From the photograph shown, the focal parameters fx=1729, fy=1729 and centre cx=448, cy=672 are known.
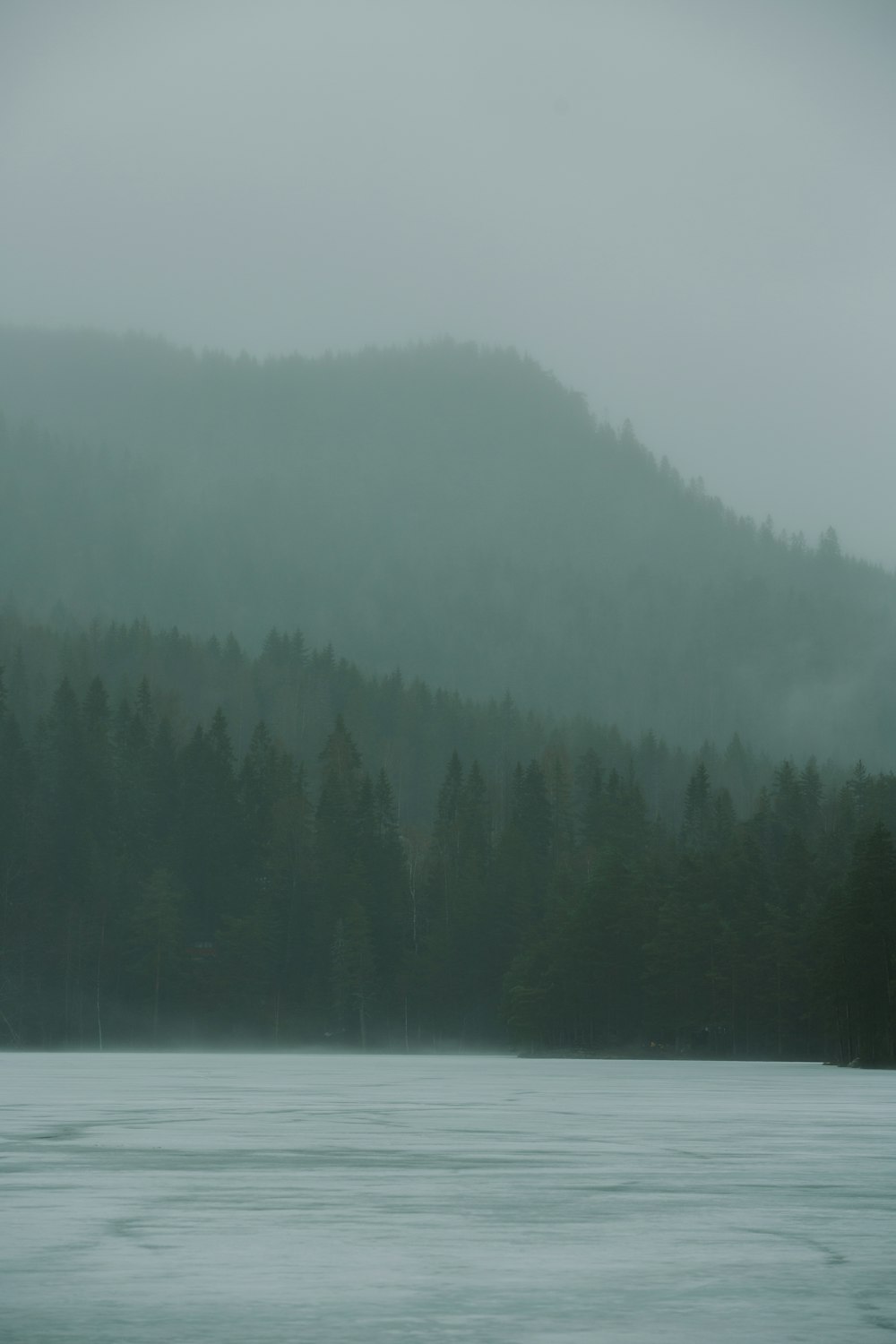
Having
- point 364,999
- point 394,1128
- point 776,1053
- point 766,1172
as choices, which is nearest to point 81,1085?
point 394,1128

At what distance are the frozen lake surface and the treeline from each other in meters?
89.4

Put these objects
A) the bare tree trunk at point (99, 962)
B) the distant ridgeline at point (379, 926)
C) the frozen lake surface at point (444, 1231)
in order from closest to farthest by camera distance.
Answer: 1. the frozen lake surface at point (444, 1231)
2. the distant ridgeline at point (379, 926)
3. the bare tree trunk at point (99, 962)

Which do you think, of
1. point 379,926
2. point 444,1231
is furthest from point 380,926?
point 444,1231

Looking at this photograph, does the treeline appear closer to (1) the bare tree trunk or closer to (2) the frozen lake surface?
(1) the bare tree trunk

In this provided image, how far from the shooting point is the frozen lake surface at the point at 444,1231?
11.1m

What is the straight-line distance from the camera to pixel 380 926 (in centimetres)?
18262

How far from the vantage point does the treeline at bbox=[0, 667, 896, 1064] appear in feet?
428

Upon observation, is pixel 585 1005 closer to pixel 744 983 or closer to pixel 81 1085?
pixel 744 983

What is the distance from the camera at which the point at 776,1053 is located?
122m

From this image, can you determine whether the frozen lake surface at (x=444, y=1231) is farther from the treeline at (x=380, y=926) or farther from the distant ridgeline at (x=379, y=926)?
the treeline at (x=380, y=926)

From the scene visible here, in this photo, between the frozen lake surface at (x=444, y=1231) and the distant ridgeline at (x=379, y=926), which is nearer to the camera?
the frozen lake surface at (x=444, y=1231)

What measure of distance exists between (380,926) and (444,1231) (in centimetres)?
16872

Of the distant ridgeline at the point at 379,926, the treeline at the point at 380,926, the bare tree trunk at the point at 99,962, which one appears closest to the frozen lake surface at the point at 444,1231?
the distant ridgeline at the point at 379,926

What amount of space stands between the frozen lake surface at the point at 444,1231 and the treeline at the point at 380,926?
89.4 meters
